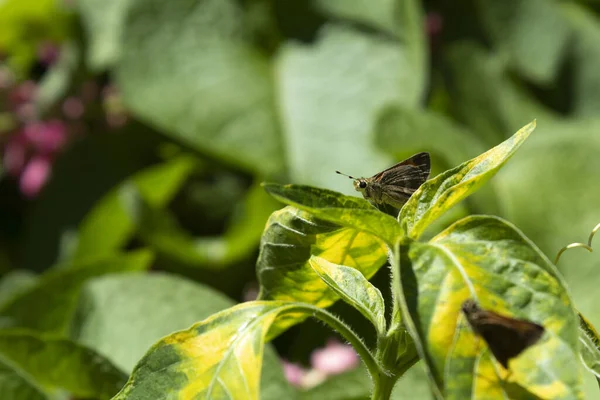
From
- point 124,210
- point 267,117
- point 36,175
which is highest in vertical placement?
point 267,117

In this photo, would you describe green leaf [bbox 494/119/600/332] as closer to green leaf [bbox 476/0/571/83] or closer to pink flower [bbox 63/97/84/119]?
green leaf [bbox 476/0/571/83]

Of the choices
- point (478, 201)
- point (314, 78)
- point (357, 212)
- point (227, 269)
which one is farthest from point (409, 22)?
point (357, 212)

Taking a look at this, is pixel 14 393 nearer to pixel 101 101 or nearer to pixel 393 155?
pixel 393 155

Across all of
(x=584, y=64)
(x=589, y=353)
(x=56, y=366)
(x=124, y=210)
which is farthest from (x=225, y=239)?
(x=589, y=353)

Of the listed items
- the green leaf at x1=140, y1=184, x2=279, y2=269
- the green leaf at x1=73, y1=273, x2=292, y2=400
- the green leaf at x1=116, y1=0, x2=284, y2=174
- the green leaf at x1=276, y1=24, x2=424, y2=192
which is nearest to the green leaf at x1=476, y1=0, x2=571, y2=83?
the green leaf at x1=276, y1=24, x2=424, y2=192

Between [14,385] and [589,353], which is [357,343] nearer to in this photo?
[589,353]

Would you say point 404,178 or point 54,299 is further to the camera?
point 54,299
